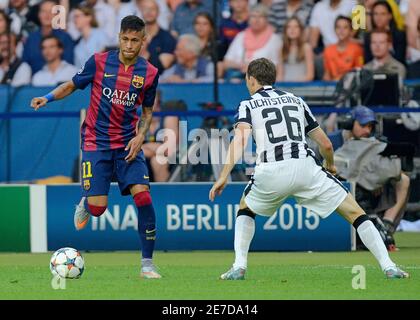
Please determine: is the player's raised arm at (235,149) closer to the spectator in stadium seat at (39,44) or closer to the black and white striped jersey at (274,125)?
the black and white striped jersey at (274,125)

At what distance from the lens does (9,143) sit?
57.8 feet

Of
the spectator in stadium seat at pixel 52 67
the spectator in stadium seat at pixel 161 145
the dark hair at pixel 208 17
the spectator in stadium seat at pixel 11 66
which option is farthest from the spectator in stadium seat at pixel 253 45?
the spectator in stadium seat at pixel 11 66

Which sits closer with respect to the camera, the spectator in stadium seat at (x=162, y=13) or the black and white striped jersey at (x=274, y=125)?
the black and white striped jersey at (x=274, y=125)

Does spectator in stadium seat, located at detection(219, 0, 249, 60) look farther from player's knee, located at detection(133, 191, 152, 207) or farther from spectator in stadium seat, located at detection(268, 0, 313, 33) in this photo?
player's knee, located at detection(133, 191, 152, 207)

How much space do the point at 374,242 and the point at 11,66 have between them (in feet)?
33.7

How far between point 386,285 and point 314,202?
3.46 ft

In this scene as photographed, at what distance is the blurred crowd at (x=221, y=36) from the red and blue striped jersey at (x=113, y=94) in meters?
6.85

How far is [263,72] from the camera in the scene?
10.8 metres

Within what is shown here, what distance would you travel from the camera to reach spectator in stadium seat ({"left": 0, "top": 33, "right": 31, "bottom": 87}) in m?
19.5

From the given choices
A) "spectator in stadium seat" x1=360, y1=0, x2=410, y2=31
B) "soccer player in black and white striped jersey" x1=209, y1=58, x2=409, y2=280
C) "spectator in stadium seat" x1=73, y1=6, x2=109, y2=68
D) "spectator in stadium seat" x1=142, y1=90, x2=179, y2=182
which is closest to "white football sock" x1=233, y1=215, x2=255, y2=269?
"soccer player in black and white striped jersey" x1=209, y1=58, x2=409, y2=280

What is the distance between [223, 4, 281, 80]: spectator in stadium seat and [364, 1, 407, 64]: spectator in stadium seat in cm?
141

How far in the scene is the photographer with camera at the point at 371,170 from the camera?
611 inches
